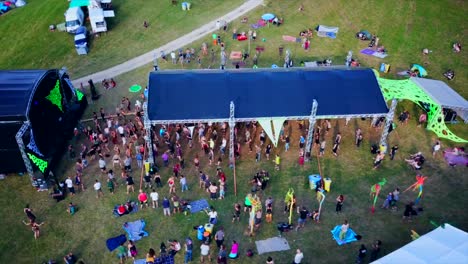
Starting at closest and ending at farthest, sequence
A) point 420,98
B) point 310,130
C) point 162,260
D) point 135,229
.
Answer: point 162,260 → point 135,229 → point 310,130 → point 420,98

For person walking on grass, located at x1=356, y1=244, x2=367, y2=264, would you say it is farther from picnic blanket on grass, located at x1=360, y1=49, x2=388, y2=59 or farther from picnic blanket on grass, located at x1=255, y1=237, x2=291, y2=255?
picnic blanket on grass, located at x1=360, y1=49, x2=388, y2=59

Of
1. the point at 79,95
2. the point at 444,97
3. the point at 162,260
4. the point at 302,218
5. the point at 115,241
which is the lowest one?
the point at 115,241

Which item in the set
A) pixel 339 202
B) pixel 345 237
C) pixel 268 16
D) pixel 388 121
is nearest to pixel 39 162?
pixel 339 202

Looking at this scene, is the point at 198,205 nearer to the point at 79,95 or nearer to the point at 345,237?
the point at 345,237

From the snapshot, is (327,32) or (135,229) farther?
(327,32)

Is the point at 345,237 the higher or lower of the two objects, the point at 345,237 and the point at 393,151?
the lower

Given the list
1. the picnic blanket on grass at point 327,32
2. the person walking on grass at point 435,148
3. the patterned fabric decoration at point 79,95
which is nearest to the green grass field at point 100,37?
the patterned fabric decoration at point 79,95

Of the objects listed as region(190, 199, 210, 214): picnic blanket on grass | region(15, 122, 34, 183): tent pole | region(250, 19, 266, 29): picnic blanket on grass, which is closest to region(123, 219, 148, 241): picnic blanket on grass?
region(190, 199, 210, 214): picnic blanket on grass

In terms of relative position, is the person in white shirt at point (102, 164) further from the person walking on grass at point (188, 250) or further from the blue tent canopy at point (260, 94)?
the person walking on grass at point (188, 250)
